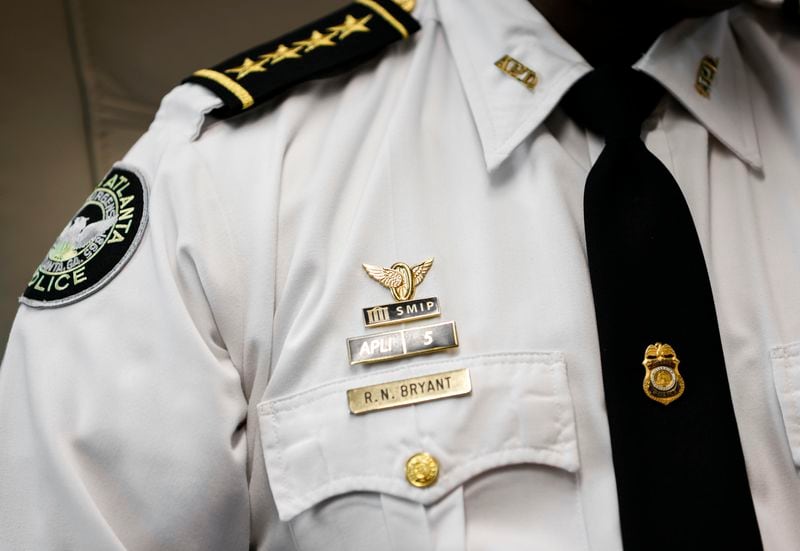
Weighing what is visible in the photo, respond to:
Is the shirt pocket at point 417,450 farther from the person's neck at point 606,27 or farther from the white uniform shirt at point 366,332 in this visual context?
the person's neck at point 606,27

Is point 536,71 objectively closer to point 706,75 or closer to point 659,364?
point 706,75

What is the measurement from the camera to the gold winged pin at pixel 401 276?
81 centimetres

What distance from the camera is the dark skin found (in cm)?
92

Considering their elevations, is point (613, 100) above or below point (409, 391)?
above

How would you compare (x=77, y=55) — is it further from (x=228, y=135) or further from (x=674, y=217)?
(x=674, y=217)

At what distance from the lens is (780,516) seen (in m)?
0.76

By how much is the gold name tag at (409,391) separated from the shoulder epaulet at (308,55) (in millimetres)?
322

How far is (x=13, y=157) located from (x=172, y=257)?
65 cm

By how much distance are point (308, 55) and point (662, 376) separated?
49 cm

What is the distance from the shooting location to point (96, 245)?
0.86 meters

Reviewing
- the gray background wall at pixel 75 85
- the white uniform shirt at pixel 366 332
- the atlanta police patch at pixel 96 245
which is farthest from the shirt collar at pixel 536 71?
the gray background wall at pixel 75 85

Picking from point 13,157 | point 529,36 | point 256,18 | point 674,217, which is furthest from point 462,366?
point 256,18

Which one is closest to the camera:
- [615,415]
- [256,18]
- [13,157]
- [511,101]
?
Result: [615,415]

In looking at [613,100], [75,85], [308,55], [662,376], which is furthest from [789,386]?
[75,85]
